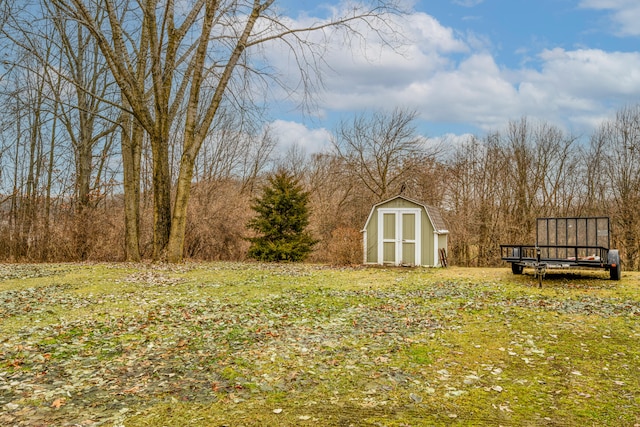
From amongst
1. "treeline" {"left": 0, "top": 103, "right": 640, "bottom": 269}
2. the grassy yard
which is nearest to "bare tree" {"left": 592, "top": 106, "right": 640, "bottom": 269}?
"treeline" {"left": 0, "top": 103, "right": 640, "bottom": 269}

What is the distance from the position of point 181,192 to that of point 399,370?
41.3 ft

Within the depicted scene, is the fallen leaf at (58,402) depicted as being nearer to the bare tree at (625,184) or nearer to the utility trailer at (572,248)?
the utility trailer at (572,248)

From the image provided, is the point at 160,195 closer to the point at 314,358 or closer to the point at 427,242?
the point at 427,242

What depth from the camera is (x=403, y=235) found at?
17969 mm

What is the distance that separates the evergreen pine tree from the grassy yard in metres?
9.92

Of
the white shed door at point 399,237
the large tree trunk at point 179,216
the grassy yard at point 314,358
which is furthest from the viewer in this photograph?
the white shed door at point 399,237

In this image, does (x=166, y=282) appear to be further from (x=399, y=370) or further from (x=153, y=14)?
(x=153, y=14)

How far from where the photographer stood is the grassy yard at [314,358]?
3.84 m

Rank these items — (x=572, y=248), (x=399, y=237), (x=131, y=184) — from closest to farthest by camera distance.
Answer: (x=572, y=248)
(x=131, y=184)
(x=399, y=237)

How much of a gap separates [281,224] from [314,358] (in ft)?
49.7

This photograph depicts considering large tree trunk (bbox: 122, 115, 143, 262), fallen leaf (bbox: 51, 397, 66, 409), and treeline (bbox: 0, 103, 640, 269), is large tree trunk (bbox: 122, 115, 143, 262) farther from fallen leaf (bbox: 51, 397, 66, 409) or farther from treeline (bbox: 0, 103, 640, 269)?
fallen leaf (bbox: 51, 397, 66, 409)

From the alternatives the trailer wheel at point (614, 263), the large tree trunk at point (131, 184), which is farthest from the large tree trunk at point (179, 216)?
the trailer wheel at point (614, 263)

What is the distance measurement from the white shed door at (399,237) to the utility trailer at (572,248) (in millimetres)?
4282

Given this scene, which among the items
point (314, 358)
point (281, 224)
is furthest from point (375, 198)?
point (314, 358)
